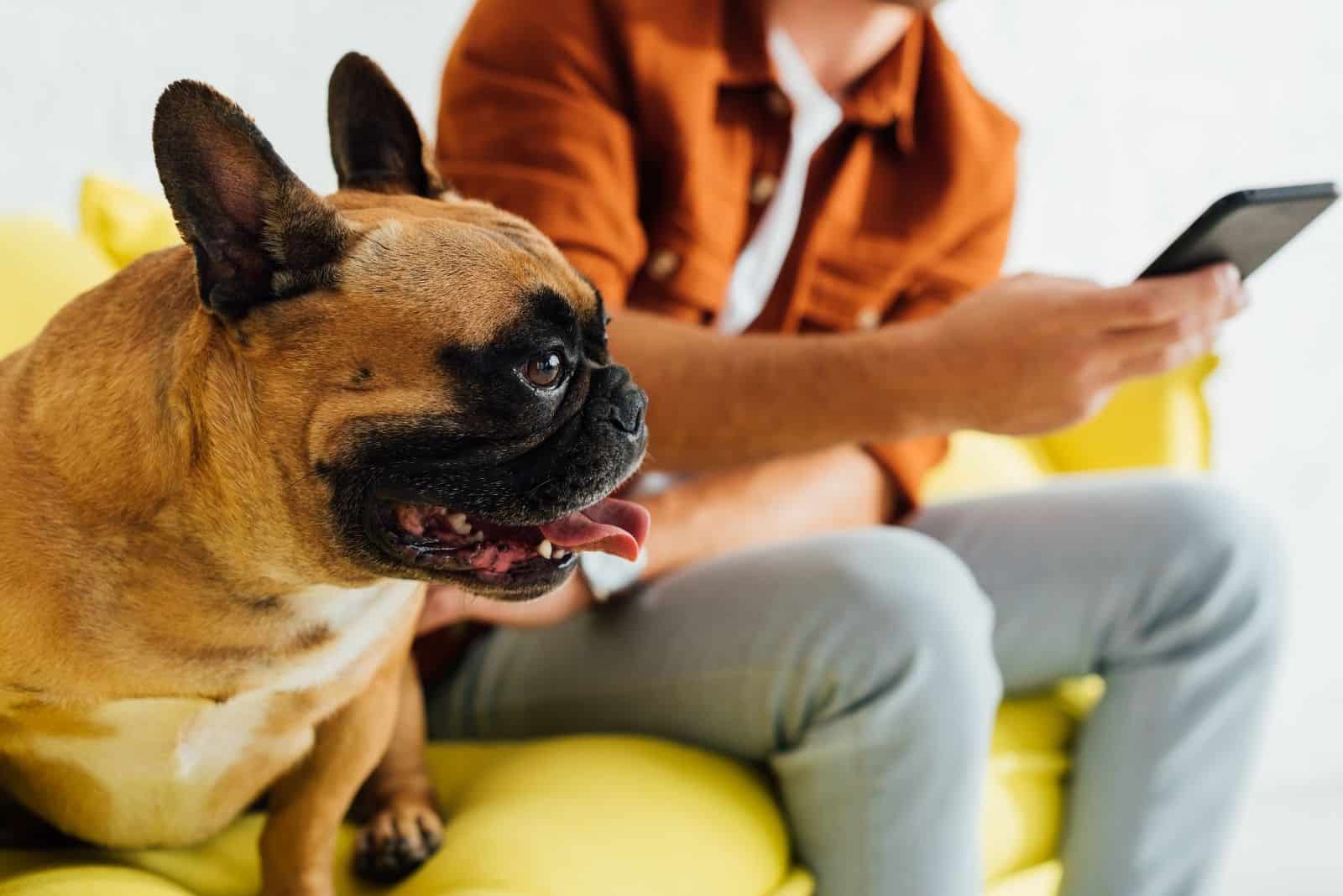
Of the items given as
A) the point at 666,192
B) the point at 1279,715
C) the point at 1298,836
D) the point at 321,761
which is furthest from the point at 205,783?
the point at 1279,715

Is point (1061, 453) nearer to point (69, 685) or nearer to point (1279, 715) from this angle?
point (1279, 715)

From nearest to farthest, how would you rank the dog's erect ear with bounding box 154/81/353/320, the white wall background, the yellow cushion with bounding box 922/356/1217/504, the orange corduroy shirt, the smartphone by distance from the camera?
1. the dog's erect ear with bounding box 154/81/353/320
2. the smartphone
3. the orange corduroy shirt
4. the yellow cushion with bounding box 922/356/1217/504
5. the white wall background

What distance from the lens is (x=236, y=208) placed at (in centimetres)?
54

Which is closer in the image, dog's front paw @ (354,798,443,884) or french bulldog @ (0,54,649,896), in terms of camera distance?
french bulldog @ (0,54,649,896)

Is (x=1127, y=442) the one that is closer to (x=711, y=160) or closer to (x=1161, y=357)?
(x=1161, y=357)

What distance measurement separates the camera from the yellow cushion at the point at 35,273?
0.91 meters

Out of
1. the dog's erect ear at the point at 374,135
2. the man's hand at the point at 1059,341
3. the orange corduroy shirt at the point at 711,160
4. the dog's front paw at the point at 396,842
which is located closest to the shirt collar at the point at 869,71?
the orange corduroy shirt at the point at 711,160

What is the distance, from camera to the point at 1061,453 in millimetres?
1540

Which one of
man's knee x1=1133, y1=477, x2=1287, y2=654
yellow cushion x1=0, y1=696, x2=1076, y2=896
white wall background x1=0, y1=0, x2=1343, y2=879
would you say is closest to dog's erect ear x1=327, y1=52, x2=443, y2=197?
yellow cushion x1=0, y1=696, x2=1076, y2=896

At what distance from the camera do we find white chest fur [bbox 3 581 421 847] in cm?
64

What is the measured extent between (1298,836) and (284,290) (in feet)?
5.69

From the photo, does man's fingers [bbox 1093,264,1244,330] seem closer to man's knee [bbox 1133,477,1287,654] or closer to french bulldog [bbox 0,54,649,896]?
man's knee [bbox 1133,477,1287,654]

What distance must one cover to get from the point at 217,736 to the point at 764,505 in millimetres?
456

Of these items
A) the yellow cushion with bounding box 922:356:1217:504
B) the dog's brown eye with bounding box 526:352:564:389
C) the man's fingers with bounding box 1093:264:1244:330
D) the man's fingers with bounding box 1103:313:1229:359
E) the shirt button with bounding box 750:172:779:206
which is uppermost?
the dog's brown eye with bounding box 526:352:564:389
